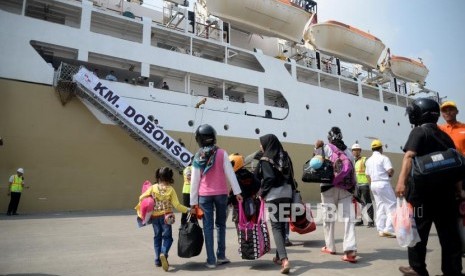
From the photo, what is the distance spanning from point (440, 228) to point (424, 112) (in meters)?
1.00

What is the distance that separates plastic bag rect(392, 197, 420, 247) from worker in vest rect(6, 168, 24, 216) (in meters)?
8.92

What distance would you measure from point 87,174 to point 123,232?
475 cm

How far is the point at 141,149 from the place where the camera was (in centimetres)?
1016

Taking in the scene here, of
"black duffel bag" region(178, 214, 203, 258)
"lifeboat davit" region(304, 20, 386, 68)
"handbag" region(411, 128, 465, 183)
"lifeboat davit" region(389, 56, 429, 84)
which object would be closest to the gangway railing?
"black duffel bag" region(178, 214, 203, 258)

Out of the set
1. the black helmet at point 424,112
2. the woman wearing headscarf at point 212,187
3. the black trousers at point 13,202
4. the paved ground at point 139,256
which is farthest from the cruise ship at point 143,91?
the black helmet at point 424,112

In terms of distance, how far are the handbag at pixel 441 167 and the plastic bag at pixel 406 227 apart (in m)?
0.26

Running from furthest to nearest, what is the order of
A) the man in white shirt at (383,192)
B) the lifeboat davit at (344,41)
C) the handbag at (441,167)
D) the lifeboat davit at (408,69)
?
the lifeboat davit at (408,69) < the lifeboat davit at (344,41) < the man in white shirt at (383,192) < the handbag at (441,167)

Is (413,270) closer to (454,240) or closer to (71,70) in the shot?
(454,240)

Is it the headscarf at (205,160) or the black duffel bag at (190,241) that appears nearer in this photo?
the black duffel bag at (190,241)

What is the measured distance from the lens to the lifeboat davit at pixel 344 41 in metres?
17.0

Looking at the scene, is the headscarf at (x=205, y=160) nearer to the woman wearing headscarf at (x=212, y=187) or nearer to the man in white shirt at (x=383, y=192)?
the woman wearing headscarf at (x=212, y=187)

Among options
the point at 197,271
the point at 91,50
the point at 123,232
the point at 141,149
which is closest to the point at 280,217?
the point at 197,271

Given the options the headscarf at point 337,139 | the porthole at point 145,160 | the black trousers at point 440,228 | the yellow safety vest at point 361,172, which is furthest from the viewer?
the porthole at point 145,160

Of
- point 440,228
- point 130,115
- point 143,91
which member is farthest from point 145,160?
point 440,228
